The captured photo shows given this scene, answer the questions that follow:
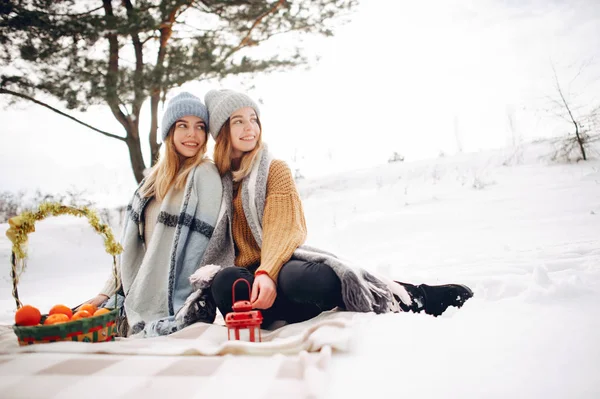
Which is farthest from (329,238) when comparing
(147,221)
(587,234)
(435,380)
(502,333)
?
(435,380)

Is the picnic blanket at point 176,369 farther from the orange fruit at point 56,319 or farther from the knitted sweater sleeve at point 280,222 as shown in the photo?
the knitted sweater sleeve at point 280,222

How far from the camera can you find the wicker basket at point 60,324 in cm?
129

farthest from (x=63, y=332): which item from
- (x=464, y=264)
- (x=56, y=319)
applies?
(x=464, y=264)

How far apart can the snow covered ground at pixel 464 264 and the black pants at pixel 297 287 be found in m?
0.21

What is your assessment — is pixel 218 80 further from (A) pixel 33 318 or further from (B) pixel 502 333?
(B) pixel 502 333

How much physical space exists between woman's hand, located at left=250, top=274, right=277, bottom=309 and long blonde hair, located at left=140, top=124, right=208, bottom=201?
800mm

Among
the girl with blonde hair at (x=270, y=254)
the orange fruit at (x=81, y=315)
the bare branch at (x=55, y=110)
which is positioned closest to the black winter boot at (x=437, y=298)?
→ the girl with blonde hair at (x=270, y=254)

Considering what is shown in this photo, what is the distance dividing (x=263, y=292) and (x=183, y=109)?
1119mm

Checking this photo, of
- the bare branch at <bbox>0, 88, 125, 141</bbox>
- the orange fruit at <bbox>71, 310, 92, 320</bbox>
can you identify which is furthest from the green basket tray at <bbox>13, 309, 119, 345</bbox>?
the bare branch at <bbox>0, 88, 125, 141</bbox>

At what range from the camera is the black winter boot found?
1878mm

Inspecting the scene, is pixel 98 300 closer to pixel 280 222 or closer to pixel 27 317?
pixel 27 317

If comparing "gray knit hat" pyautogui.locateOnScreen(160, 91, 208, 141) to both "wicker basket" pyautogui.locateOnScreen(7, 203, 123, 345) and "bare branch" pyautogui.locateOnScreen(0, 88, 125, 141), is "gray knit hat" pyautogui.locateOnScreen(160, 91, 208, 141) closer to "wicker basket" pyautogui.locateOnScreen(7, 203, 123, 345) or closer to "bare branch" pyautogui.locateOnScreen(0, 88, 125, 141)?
"wicker basket" pyautogui.locateOnScreen(7, 203, 123, 345)

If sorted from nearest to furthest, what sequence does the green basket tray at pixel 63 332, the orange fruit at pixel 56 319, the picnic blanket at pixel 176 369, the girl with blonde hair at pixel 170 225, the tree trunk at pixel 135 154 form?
the picnic blanket at pixel 176 369 → the green basket tray at pixel 63 332 → the orange fruit at pixel 56 319 → the girl with blonde hair at pixel 170 225 → the tree trunk at pixel 135 154

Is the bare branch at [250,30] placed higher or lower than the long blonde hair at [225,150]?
higher
